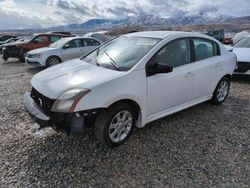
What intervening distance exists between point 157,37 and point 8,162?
2.97 m

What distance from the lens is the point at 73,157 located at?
3355 mm

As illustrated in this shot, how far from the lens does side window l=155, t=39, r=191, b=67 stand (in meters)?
3.95

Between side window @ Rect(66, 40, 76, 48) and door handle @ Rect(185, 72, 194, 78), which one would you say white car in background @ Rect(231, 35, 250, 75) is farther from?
side window @ Rect(66, 40, 76, 48)

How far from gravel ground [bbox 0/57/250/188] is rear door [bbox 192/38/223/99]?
587 millimetres

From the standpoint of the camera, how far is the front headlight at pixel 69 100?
305 centimetres

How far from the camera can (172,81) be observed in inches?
157

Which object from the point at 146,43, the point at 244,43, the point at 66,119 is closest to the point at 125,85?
the point at 66,119

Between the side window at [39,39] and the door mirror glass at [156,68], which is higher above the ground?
the side window at [39,39]

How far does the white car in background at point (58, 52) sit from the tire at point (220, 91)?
722 cm

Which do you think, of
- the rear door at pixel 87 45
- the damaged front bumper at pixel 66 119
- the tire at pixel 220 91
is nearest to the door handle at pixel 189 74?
the tire at pixel 220 91

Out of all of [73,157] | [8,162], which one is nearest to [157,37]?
[73,157]

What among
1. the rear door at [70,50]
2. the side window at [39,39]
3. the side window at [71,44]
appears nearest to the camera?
the rear door at [70,50]

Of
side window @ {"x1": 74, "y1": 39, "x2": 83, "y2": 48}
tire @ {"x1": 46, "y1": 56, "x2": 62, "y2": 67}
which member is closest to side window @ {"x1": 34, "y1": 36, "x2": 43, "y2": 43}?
side window @ {"x1": 74, "y1": 39, "x2": 83, "y2": 48}

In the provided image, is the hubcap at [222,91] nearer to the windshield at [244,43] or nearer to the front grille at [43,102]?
the front grille at [43,102]
